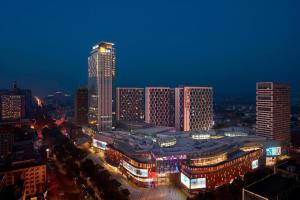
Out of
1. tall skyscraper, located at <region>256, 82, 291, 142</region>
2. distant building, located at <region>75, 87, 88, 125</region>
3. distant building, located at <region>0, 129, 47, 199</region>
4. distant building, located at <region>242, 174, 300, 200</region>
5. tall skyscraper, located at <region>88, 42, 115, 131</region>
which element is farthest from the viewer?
distant building, located at <region>75, 87, 88, 125</region>

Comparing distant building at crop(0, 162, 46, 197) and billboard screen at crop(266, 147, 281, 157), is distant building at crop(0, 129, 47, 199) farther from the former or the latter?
billboard screen at crop(266, 147, 281, 157)

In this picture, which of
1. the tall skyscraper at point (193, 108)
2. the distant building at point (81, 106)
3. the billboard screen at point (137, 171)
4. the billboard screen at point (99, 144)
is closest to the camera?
the billboard screen at point (137, 171)

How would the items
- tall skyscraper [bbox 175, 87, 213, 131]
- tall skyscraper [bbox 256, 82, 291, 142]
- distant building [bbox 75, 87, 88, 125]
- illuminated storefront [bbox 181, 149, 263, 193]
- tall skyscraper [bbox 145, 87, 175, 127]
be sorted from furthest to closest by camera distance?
1. distant building [bbox 75, 87, 88, 125]
2. tall skyscraper [bbox 145, 87, 175, 127]
3. tall skyscraper [bbox 175, 87, 213, 131]
4. tall skyscraper [bbox 256, 82, 291, 142]
5. illuminated storefront [bbox 181, 149, 263, 193]

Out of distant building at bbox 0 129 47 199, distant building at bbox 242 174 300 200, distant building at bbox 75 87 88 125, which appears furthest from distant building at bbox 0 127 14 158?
distant building at bbox 242 174 300 200

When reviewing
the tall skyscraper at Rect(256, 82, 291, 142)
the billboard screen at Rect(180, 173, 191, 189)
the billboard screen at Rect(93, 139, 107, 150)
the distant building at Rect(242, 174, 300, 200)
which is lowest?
the billboard screen at Rect(180, 173, 191, 189)

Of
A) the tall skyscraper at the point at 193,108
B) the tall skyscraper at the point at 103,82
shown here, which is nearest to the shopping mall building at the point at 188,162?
the tall skyscraper at the point at 103,82

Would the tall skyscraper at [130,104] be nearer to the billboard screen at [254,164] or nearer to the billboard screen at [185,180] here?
the billboard screen at [254,164]
